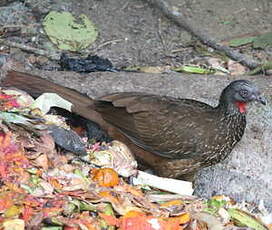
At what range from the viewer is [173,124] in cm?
675

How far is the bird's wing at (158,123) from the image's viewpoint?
674 centimetres

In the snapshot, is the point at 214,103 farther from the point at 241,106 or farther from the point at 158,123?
the point at 158,123

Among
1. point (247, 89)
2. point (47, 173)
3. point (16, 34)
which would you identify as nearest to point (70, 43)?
point (16, 34)

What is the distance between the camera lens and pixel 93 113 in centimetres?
696

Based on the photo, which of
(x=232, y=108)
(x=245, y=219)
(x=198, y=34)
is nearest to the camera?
(x=245, y=219)

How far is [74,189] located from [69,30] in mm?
3616

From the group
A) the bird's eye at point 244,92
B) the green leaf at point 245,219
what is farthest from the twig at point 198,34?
the green leaf at point 245,219

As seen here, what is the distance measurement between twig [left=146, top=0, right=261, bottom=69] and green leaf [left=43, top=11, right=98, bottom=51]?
883mm

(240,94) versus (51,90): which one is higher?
(240,94)

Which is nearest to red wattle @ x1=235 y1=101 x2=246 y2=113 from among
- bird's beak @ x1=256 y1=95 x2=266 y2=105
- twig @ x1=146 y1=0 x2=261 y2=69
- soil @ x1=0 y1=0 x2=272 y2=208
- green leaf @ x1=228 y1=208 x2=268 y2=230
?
bird's beak @ x1=256 y1=95 x2=266 y2=105

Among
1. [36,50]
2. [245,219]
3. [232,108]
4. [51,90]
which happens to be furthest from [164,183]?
[36,50]

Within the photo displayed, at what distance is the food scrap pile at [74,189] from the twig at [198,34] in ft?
8.24

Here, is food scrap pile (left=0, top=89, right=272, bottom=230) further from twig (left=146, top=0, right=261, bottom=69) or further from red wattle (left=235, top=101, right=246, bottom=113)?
twig (left=146, top=0, right=261, bottom=69)

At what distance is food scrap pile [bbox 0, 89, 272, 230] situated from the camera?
5422 millimetres
